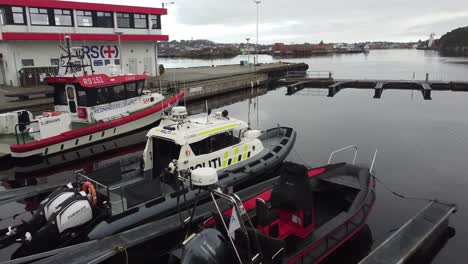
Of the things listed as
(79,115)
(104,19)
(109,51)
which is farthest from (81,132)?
(104,19)

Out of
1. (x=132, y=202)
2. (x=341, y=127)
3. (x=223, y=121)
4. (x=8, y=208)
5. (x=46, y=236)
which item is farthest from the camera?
(x=341, y=127)

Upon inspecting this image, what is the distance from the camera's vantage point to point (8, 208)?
860 centimetres

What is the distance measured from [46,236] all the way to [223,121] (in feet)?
17.4

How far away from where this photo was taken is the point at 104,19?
26125mm

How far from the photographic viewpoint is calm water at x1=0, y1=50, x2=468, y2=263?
376 inches

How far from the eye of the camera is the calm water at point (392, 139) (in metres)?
9.55

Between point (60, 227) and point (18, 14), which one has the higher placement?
point (18, 14)

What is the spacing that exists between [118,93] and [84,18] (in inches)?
495

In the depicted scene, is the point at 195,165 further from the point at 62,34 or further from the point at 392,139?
the point at 62,34

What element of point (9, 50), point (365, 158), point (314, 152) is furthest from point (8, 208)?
point (9, 50)

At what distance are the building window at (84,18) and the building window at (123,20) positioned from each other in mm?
2228

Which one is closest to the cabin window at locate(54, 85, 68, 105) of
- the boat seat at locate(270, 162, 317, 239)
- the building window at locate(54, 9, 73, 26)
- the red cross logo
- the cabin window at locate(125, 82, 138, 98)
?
the cabin window at locate(125, 82, 138, 98)

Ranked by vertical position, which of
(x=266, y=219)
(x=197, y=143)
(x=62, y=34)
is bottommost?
(x=266, y=219)

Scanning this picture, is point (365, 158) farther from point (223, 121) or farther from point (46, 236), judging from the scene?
point (46, 236)
